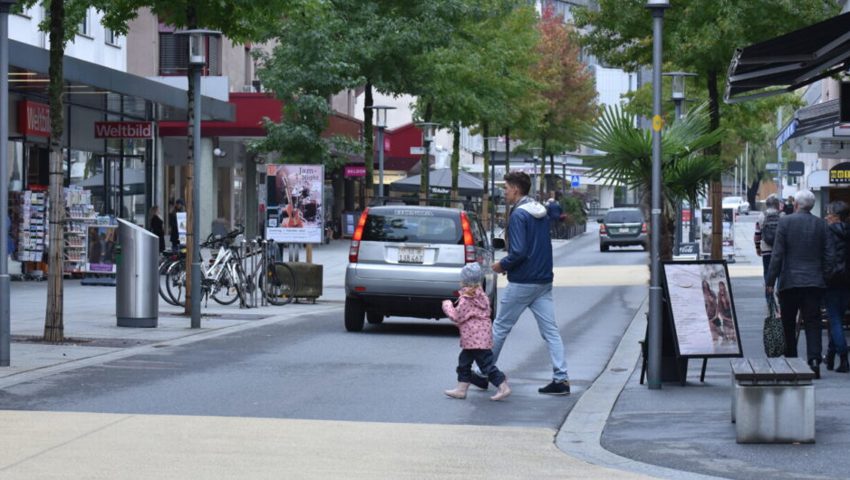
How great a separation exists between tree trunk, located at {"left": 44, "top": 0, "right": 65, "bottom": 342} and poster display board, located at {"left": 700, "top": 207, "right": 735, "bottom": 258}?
29.4 meters

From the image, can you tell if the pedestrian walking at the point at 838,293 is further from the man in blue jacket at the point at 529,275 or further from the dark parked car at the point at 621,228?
the dark parked car at the point at 621,228

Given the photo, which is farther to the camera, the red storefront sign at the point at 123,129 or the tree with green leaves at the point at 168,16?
the red storefront sign at the point at 123,129

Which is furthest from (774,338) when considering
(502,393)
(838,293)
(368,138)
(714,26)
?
(368,138)

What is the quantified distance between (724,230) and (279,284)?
2343cm

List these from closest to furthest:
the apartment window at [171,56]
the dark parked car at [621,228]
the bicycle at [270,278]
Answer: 1. the bicycle at [270,278]
2. the apartment window at [171,56]
3. the dark parked car at [621,228]

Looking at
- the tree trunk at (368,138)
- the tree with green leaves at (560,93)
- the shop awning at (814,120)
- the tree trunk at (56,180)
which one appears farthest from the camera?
the tree with green leaves at (560,93)

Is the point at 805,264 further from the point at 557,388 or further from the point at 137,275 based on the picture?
the point at 137,275

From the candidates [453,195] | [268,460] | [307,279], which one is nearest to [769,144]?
[453,195]

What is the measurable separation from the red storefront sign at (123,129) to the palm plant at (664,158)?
2177cm

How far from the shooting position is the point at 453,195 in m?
53.7

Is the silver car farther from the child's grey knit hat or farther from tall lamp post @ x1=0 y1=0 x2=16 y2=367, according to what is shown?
the child's grey knit hat

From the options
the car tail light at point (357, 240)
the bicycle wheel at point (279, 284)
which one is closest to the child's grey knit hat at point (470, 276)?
the car tail light at point (357, 240)

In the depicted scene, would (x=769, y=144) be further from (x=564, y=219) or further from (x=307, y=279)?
(x=307, y=279)

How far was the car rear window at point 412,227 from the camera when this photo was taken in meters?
19.7
